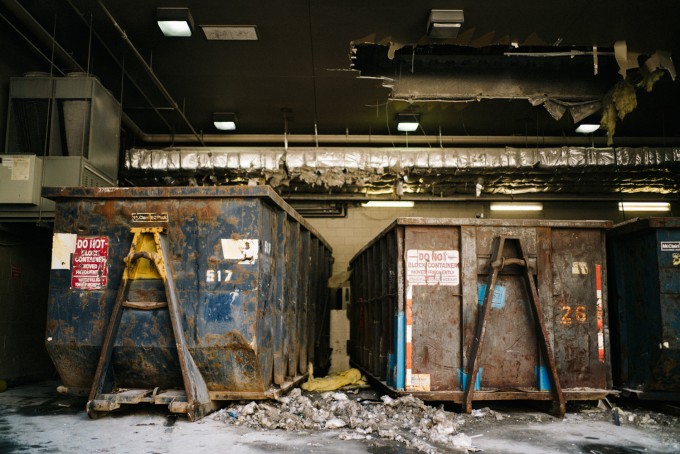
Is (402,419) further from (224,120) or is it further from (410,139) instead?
(224,120)

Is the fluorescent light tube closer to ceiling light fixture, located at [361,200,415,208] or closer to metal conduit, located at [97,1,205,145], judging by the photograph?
ceiling light fixture, located at [361,200,415,208]

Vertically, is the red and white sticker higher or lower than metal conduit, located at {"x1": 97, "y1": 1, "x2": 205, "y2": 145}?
lower

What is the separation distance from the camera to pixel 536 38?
7.73 meters

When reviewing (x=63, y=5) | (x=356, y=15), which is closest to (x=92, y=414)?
(x=63, y=5)

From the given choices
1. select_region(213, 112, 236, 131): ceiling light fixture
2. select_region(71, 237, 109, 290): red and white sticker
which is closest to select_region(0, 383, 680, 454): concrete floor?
select_region(71, 237, 109, 290): red and white sticker

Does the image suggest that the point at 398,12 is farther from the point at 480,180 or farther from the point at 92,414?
the point at 92,414

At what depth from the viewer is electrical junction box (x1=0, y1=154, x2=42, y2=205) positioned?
706cm

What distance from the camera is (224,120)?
10.7m

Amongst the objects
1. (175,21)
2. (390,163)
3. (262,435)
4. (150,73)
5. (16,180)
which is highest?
(175,21)

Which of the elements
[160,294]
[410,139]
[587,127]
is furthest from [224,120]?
[587,127]

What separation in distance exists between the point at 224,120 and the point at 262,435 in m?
7.43

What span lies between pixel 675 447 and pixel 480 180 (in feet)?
22.5

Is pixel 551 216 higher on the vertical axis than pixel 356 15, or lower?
lower

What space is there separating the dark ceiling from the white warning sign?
3330 mm
